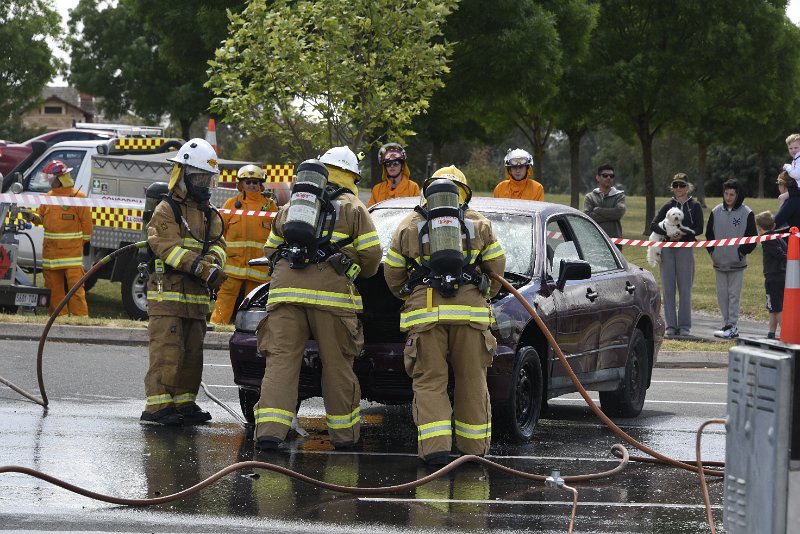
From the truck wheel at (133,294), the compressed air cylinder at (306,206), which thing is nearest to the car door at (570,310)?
the compressed air cylinder at (306,206)

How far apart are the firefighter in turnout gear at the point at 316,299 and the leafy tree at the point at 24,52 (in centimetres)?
5146

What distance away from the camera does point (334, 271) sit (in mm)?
8203

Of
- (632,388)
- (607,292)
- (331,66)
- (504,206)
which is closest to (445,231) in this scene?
(504,206)

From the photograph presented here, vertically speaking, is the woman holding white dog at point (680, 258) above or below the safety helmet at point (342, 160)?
below

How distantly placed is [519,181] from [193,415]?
4620 mm

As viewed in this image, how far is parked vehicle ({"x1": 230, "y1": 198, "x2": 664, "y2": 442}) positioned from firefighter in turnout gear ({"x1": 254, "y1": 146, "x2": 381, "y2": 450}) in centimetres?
32

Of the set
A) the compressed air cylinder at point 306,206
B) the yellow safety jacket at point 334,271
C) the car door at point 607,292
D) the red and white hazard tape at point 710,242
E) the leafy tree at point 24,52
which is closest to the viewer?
the compressed air cylinder at point 306,206

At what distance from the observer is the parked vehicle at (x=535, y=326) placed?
8.52 m

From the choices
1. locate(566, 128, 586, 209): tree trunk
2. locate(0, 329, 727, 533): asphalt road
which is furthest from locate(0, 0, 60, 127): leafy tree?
locate(0, 329, 727, 533): asphalt road

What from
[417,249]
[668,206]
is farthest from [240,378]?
[668,206]

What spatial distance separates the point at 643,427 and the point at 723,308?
6.38 m

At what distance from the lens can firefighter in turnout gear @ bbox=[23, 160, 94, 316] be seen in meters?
15.3

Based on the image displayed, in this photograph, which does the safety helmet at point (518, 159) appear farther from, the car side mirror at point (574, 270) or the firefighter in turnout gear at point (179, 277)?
the firefighter in turnout gear at point (179, 277)

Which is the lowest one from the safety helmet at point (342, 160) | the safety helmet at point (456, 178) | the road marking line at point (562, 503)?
the road marking line at point (562, 503)
